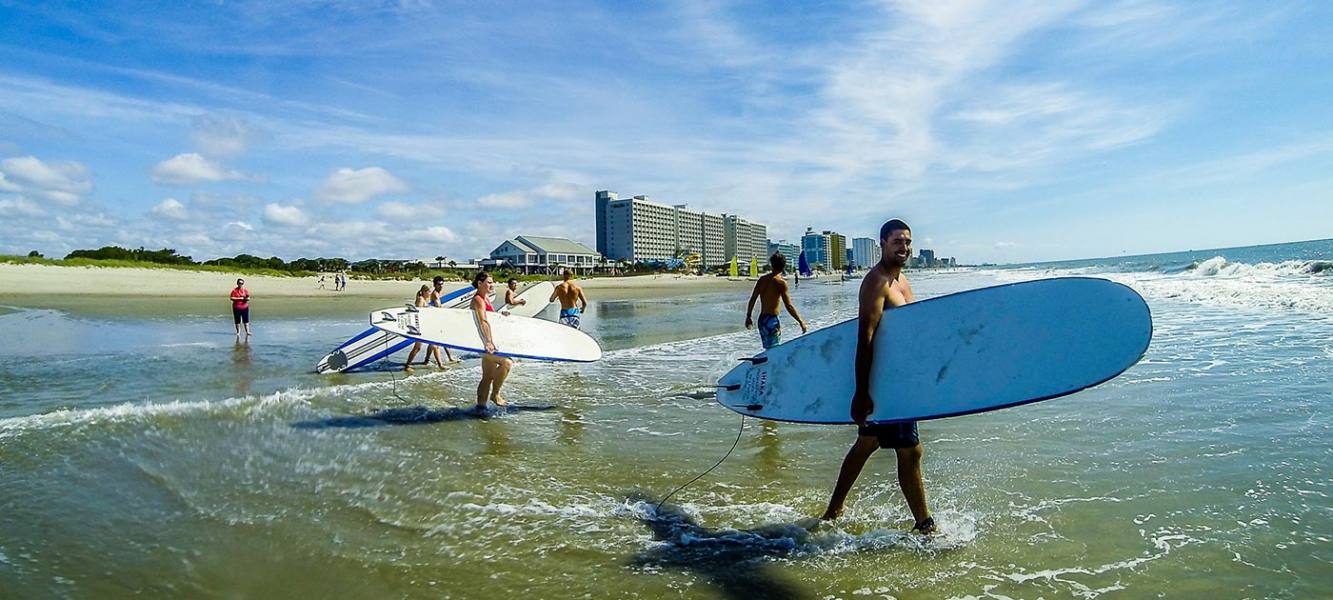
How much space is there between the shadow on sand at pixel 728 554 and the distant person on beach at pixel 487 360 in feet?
12.1

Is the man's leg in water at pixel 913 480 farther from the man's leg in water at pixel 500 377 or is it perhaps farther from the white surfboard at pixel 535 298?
the white surfboard at pixel 535 298

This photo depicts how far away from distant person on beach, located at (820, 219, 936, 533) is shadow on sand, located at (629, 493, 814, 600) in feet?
2.12

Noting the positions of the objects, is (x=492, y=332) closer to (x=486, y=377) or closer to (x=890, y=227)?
(x=486, y=377)

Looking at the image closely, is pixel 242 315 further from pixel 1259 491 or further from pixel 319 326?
pixel 1259 491

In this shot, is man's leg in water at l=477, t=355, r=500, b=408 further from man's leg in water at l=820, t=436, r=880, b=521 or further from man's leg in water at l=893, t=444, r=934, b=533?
man's leg in water at l=893, t=444, r=934, b=533

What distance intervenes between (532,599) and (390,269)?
7634 cm

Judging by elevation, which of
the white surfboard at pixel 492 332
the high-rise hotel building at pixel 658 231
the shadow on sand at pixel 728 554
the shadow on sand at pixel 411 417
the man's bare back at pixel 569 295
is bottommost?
the shadow on sand at pixel 728 554

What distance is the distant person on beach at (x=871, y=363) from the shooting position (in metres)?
3.53

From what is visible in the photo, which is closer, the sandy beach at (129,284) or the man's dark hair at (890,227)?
the man's dark hair at (890,227)

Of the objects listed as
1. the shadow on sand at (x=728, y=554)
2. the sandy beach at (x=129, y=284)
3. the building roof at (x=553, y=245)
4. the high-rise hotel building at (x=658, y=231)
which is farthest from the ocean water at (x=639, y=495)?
the high-rise hotel building at (x=658, y=231)

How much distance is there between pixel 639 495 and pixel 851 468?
59.5 inches

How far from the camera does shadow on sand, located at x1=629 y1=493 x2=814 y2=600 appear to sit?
320 cm

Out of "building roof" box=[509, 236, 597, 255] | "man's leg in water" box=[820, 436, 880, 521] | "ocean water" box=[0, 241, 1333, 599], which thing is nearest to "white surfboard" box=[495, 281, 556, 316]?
"ocean water" box=[0, 241, 1333, 599]

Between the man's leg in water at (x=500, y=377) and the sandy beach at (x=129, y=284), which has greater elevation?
the sandy beach at (x=129, y=284)
